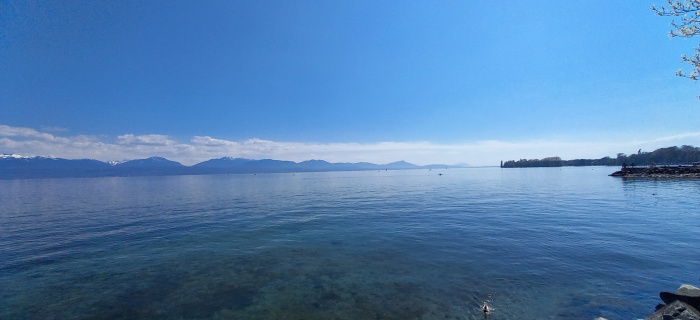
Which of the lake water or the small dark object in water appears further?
the lake water

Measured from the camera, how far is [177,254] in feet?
62.5

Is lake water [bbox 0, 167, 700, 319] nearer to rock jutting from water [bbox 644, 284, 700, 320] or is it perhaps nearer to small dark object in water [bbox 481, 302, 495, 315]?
small dark object in water [bbox 481, 302, 495, 315]

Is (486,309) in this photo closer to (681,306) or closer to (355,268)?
(681,306)

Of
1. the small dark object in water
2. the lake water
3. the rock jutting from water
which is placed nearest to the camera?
the rock jutting from water

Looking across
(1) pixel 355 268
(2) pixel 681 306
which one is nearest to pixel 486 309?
(2) pixel 681 306

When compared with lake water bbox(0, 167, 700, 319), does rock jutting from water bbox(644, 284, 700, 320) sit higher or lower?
higher

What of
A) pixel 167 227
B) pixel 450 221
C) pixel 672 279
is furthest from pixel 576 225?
pixel 167 227

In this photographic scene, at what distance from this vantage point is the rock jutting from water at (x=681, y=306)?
27.7 feet

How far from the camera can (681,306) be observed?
873 centimetres

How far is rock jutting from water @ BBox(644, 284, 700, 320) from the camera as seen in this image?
332 inches

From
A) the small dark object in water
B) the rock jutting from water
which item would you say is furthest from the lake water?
the rock jutting from water

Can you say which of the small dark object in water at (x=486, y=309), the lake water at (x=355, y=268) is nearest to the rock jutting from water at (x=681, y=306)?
the lake water at (x=355, y=268)

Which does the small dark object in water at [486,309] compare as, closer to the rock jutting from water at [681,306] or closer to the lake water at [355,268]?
the lake water at [355,268]

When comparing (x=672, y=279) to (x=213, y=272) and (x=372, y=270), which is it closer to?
(x=372, y=270)
